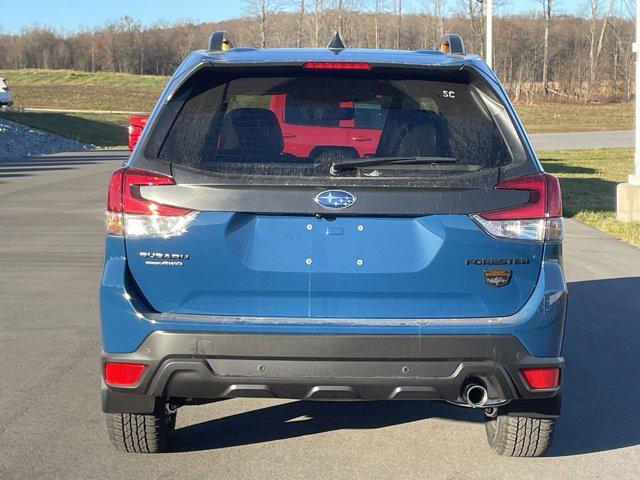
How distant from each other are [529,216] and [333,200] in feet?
2.60

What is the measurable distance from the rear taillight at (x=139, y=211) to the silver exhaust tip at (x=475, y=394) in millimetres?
1281

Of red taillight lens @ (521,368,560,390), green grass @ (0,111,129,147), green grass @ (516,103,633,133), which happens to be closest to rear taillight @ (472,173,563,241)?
red taillight lens @ (521,368,560,390)

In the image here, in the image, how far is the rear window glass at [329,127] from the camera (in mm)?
4216

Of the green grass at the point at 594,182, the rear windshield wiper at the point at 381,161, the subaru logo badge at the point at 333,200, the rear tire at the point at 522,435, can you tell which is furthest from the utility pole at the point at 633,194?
the subaru logo badge at the point at 333,200

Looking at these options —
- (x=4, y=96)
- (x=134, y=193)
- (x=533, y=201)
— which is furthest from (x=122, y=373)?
(x=4, y=96)

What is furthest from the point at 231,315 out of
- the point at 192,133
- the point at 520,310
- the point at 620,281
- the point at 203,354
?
the point at 620,281

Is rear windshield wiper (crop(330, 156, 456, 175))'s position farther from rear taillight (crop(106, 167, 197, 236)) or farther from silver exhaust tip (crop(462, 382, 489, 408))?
silver exhaust tip (crop(462, 382, 489, 408))

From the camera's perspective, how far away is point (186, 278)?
4.14 metres

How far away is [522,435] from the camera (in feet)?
15.8

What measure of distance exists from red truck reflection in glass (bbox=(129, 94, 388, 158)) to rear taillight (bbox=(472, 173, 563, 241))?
561 mm

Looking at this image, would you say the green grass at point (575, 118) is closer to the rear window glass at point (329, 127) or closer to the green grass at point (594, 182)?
the green grass at point (594, 182)

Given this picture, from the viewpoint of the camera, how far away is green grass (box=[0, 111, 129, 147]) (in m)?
45.3

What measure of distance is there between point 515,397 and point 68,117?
5010 centimetres

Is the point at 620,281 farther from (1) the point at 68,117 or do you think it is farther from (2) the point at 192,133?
Result: (1) the point at 68,117
